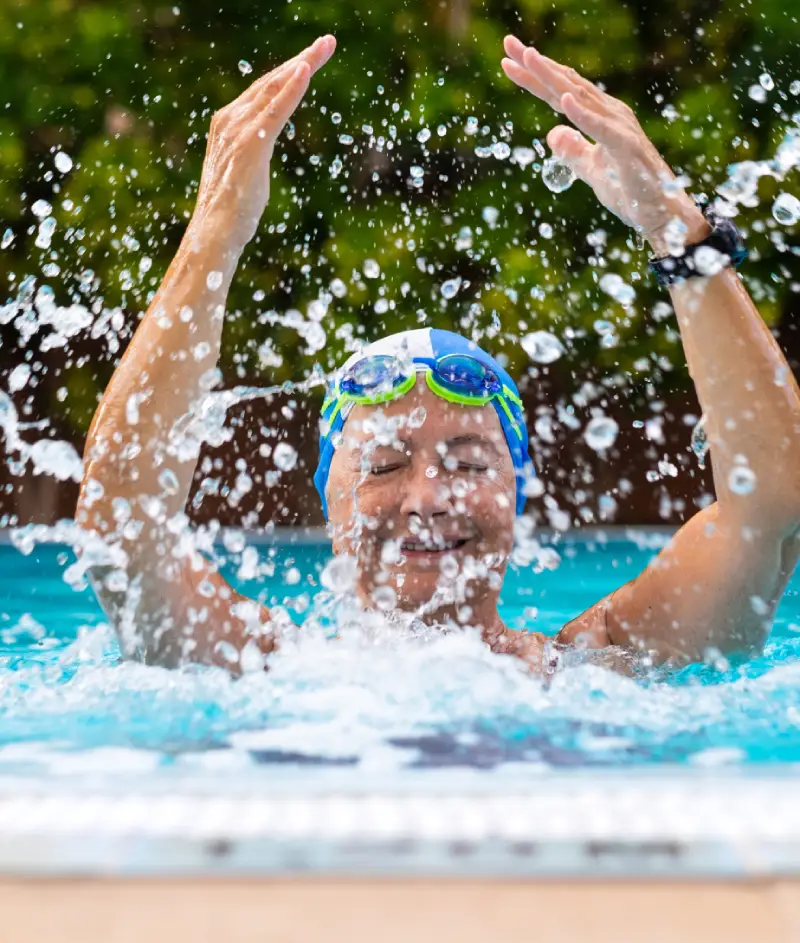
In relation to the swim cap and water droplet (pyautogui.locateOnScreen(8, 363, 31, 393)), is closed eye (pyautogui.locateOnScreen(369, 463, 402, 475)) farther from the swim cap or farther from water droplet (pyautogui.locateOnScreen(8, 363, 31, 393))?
water droplet (pyautogui.locateOnScreen(8, 363, 31, 393))

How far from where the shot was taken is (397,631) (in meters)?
2.73

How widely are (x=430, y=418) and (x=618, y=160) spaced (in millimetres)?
738

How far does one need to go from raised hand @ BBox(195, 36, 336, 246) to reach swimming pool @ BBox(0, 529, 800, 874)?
3.25 feet

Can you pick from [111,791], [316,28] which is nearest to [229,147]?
[111,791]

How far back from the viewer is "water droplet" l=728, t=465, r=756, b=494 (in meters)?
2.26

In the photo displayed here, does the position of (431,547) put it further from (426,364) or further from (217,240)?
(217,240)

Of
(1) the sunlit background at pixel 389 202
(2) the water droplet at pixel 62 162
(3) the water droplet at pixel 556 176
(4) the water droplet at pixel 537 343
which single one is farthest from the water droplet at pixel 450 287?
(3) the water droplet at pixel 556 176

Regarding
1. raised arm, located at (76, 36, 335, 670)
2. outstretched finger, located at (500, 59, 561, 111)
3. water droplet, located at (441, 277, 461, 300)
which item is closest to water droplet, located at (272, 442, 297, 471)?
water droplet, located at (441, 277, 461, 300)

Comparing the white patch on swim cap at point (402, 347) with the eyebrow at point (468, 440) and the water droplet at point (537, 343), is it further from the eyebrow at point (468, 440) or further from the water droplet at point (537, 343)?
the water droplet at point (537, 343)

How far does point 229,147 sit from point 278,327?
22.5ft

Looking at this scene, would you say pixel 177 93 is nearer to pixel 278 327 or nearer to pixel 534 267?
pixel 278 327

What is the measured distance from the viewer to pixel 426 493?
103 inches

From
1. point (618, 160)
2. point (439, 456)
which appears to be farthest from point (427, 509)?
point (618, 160)

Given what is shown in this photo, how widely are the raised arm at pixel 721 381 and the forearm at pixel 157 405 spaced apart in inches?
30.6
